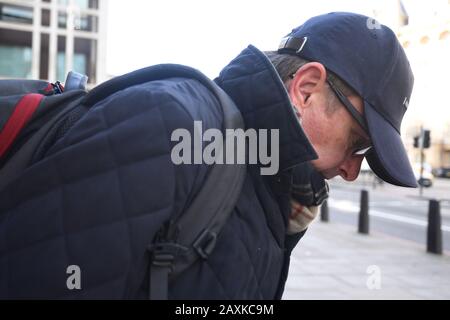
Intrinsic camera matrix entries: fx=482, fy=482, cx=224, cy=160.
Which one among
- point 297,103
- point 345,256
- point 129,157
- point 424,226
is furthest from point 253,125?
point 424,226

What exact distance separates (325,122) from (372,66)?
195 millimetres

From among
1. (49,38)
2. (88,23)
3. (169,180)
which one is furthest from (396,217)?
(49,38)

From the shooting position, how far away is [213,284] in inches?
38.8

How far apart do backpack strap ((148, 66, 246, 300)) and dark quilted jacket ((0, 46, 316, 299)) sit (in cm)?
2

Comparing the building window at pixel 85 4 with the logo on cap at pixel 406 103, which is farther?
the building window at pixel 85 4

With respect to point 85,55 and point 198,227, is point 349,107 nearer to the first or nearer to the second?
point 198,227

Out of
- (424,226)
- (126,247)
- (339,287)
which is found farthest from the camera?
(424,226)

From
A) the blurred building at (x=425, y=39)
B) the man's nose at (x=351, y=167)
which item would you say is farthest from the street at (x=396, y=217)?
the man's nose at (x=351, y=167)

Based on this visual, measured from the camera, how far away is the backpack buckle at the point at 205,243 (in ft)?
→ 3.13

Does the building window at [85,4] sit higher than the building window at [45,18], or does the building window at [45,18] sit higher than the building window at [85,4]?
the building window at [85,4]

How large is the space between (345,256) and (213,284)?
7.00 metres

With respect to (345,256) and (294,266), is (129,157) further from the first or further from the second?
(345,256)

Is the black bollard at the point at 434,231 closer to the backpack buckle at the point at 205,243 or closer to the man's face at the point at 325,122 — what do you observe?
the man's face at the point at 325,122

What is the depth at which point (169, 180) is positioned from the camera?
93 cm
